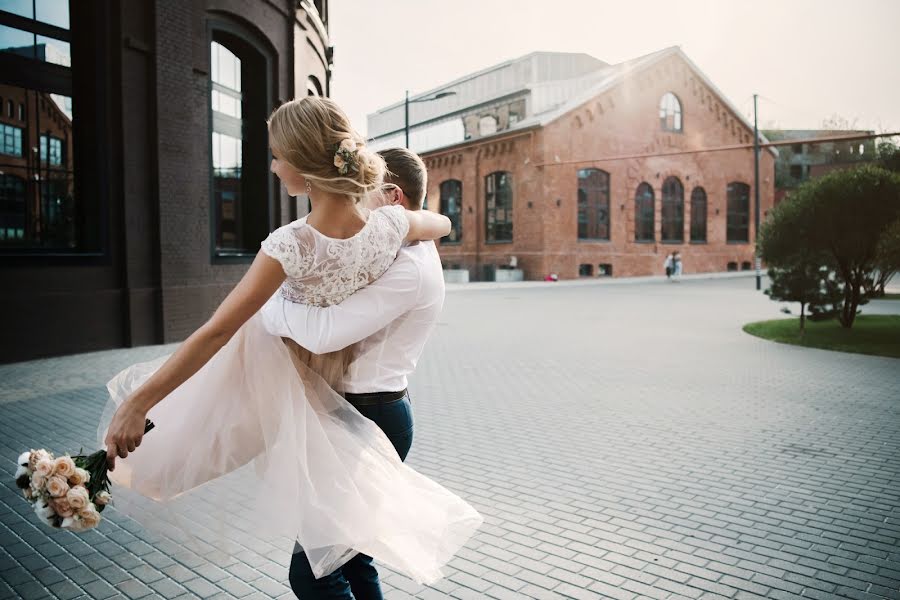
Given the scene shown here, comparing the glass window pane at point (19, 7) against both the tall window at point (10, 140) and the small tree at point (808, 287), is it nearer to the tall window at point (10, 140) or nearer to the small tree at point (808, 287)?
the tall window at point (10, 140)

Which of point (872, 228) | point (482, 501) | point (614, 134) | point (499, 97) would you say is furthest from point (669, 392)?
point (499, 97)

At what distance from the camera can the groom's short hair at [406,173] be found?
2396 mm

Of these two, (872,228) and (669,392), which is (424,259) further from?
(872,228)

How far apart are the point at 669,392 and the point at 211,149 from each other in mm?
9389

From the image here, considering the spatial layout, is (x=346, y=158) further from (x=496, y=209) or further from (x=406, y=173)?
(x=496, y=209)

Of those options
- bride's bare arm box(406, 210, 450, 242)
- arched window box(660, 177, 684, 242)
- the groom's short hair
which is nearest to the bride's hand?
bride's bare arm box(406, 210, 450, 242)

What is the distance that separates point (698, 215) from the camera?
4291cm

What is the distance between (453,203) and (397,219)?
40.7m

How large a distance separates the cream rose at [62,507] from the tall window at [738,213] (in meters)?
47.3

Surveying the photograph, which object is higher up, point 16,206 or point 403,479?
point 16,206

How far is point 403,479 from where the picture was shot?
7.19ft

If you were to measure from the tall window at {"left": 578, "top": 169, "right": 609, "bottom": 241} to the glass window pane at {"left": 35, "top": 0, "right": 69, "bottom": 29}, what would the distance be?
29.4m

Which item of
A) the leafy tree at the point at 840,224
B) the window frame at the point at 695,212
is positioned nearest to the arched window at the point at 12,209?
the leafy tree at the point at 840,224

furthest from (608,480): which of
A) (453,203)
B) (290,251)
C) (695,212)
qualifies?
(695,212)
